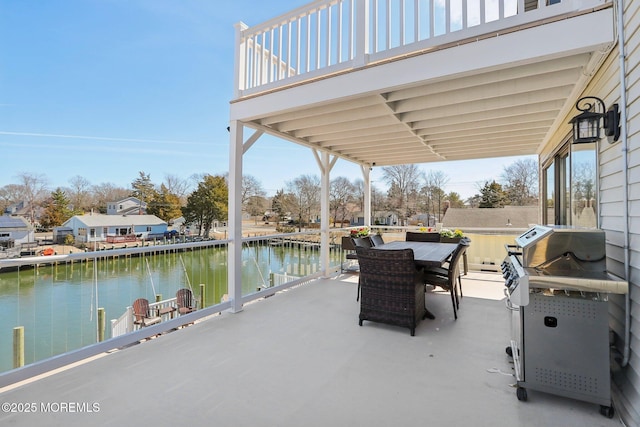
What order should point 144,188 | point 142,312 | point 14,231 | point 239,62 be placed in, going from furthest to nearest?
1. point 144,188
2. point 14,231
3. point 142,312
4. point 239,62

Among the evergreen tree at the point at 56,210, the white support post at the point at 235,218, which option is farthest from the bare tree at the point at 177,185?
the white support post at the point at 235,218

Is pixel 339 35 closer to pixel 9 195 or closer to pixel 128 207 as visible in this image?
pixel 9 195

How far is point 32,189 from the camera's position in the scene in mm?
21469

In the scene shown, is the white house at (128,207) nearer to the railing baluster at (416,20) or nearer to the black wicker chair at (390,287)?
the black wicker chair at (390,287)

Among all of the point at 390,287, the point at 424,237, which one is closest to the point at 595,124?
the point at 390,287

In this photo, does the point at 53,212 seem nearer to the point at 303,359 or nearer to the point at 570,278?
the point at 303,359

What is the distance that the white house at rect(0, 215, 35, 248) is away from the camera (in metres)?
12.7

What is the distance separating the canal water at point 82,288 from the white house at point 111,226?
6890 mm

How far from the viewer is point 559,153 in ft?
13.4

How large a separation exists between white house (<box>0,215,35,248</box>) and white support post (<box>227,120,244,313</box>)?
45.3 ft

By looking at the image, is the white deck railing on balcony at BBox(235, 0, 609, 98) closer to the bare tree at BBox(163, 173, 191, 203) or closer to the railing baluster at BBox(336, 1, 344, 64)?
the railing baluster at BBox(336, 1, 344, 64)

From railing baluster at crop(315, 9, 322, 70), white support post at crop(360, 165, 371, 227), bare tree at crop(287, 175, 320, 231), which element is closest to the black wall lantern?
railing baluster at crop(315, 9, 322, 70)

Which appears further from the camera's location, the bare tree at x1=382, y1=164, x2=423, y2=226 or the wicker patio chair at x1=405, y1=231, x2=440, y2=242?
the bare tree at x1=382, y1=164, x2=423, y2=226

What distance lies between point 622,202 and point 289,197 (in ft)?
78.2
